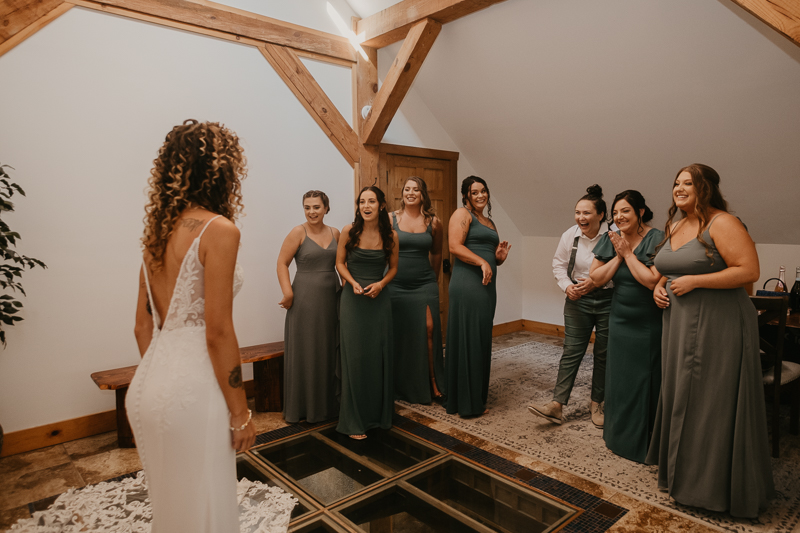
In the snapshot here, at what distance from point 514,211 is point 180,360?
16.9 ft

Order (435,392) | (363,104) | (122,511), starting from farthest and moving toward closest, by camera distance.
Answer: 1. (363,104)
2. (435,392)
3. (122,511)

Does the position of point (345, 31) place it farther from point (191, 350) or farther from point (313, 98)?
point (191, 350)

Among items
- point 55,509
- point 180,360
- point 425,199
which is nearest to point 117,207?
point 55,509

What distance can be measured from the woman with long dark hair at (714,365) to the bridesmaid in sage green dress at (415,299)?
1.79m

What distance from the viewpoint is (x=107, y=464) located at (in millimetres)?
2902

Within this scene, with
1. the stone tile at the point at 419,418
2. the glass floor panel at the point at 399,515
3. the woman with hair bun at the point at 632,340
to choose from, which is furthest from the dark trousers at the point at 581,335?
the glass floor panel at the point at 399,515

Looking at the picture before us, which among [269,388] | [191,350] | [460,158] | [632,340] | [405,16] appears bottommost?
[269,388]

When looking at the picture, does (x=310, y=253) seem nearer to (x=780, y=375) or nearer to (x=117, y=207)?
(x=117, y=207)

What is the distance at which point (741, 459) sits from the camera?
7.19 feet

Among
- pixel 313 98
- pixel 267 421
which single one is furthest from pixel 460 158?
pixel 267 421

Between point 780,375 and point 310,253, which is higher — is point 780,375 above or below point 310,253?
below

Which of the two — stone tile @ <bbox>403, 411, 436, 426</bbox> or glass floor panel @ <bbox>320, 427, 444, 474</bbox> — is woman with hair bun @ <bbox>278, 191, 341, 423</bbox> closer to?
glass floor panel @ <bbox>320, 427, 444, 474</bbox>

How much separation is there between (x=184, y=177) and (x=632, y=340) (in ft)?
8.16

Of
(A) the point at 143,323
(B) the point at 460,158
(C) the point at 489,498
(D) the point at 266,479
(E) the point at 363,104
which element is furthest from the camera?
(B) the point at 460,158
